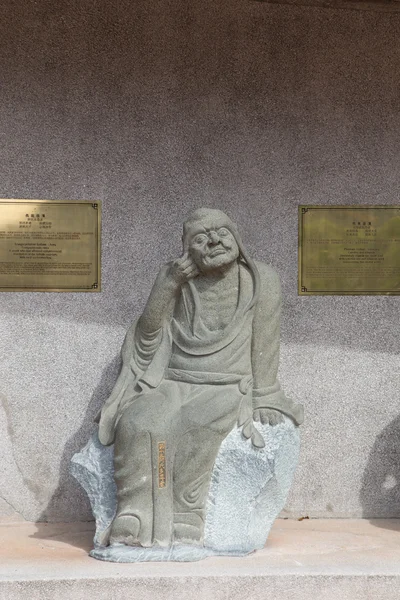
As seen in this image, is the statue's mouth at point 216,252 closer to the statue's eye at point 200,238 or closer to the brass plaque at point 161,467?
the statue's eye at point 200,238

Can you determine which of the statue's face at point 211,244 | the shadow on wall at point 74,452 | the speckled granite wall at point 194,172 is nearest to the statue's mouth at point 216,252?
the statue's face at point 211,244

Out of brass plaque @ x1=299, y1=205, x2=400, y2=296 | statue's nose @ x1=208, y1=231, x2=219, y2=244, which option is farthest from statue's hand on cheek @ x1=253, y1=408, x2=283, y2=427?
brass plaque @ x1=299, y1=205, x2=400, y2=296

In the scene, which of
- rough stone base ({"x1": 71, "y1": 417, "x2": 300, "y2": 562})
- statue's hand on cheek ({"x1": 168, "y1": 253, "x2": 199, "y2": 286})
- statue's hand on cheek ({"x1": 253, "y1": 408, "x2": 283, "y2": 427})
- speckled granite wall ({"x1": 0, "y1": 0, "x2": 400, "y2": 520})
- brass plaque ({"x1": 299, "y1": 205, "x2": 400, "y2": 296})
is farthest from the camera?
brass plaque ({"x1": 299, "y1": 205, "x2": 400, "y2": 296})

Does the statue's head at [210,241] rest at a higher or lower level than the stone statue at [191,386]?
higher

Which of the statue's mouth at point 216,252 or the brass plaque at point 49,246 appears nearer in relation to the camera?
the statue's mouth at point 216,252

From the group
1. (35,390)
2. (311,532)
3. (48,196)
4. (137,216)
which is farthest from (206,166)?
(311,532)

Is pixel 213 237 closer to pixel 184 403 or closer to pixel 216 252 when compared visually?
pixel 216 252

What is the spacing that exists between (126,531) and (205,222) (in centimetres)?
156

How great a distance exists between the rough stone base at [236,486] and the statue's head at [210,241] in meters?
0.86

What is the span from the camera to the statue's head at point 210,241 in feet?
14.1

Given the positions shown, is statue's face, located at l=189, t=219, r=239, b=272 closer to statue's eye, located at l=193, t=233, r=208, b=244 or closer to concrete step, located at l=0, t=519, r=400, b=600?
statue's eye, located at l=193, t=233, r=208, b=244

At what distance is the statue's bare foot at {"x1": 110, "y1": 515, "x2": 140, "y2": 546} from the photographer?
3.92 m

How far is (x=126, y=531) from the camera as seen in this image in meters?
3.92

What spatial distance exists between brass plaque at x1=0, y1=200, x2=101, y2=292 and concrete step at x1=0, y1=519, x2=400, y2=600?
1.58m
